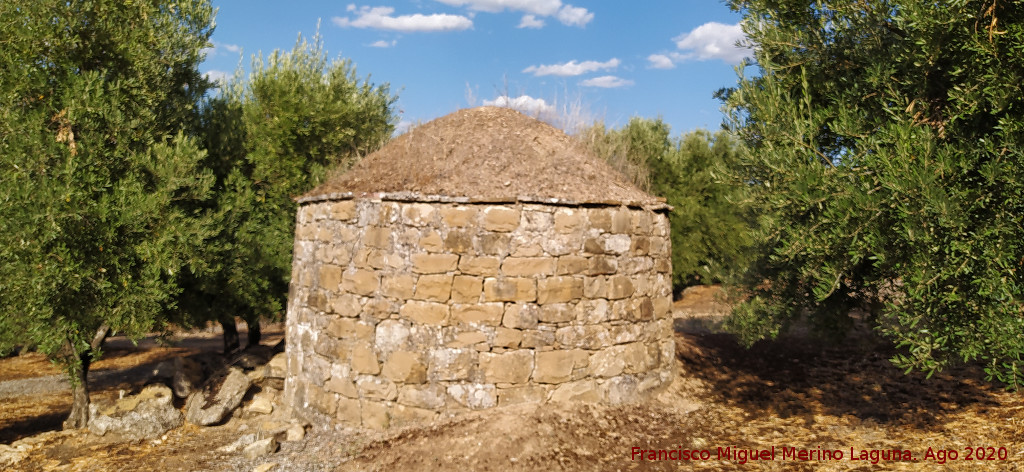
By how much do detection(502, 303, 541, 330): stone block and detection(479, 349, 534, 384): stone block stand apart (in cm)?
30

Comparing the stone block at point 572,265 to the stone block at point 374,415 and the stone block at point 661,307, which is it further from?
the stone block at point 374,415

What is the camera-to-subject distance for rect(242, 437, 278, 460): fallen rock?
7.22 meters

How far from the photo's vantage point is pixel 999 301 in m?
5.07

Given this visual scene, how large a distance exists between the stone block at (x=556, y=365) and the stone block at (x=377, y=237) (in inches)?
86.2

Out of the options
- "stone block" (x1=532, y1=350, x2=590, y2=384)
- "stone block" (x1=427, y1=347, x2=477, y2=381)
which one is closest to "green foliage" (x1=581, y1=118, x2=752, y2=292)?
"stone block" (x1=532, y1=350, x2=590, y2=384)

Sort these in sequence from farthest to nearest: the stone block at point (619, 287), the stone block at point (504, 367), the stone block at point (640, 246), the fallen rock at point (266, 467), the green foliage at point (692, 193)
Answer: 1. the green foliage at point (692, 193)
2. the stone block at point (640, 246)
3. the stone block at point (619, 287)
4. the stone block at point (504, 367)
5. the fallen rock at point (266, 467)

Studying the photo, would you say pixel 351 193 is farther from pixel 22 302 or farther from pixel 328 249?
pixel 22 302

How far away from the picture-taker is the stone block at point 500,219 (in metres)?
7.22

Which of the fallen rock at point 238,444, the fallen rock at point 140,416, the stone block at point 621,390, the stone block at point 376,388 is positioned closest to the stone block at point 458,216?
the stone block at point 376,388

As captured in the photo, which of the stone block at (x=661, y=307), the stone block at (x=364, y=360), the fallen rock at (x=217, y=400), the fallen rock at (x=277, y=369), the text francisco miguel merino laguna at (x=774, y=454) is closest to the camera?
the text francisco miguel merino laguna at (x=774, y=454)

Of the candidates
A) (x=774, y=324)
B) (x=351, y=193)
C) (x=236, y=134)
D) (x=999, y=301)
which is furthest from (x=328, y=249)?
(x=999, y=301)

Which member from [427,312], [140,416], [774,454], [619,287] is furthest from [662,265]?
[140,416]

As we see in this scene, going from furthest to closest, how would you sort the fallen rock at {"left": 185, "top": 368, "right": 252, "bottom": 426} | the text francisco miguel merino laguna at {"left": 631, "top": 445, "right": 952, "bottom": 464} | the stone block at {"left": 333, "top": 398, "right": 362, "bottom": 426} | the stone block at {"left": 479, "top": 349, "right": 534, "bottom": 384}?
the fallen rock at {"left": 185, "top": 368, "right": 252, "bottom": 426}
the stone block at {"left": 333, "top": 398, "right": 362, "bottom": 426}
the stone block at {"left": 479, "top": 349, "right": 534, "bottom": 384}
the text francisco miguel merino laguna at {"left": 631, "top": 445, "right": 952, "bottom": 464}

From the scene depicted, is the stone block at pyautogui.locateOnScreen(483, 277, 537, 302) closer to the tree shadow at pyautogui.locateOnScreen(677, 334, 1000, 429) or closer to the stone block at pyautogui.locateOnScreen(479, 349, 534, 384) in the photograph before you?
the stone block at pyautogui.locateOnScreen(479, 349, 534, 384)
